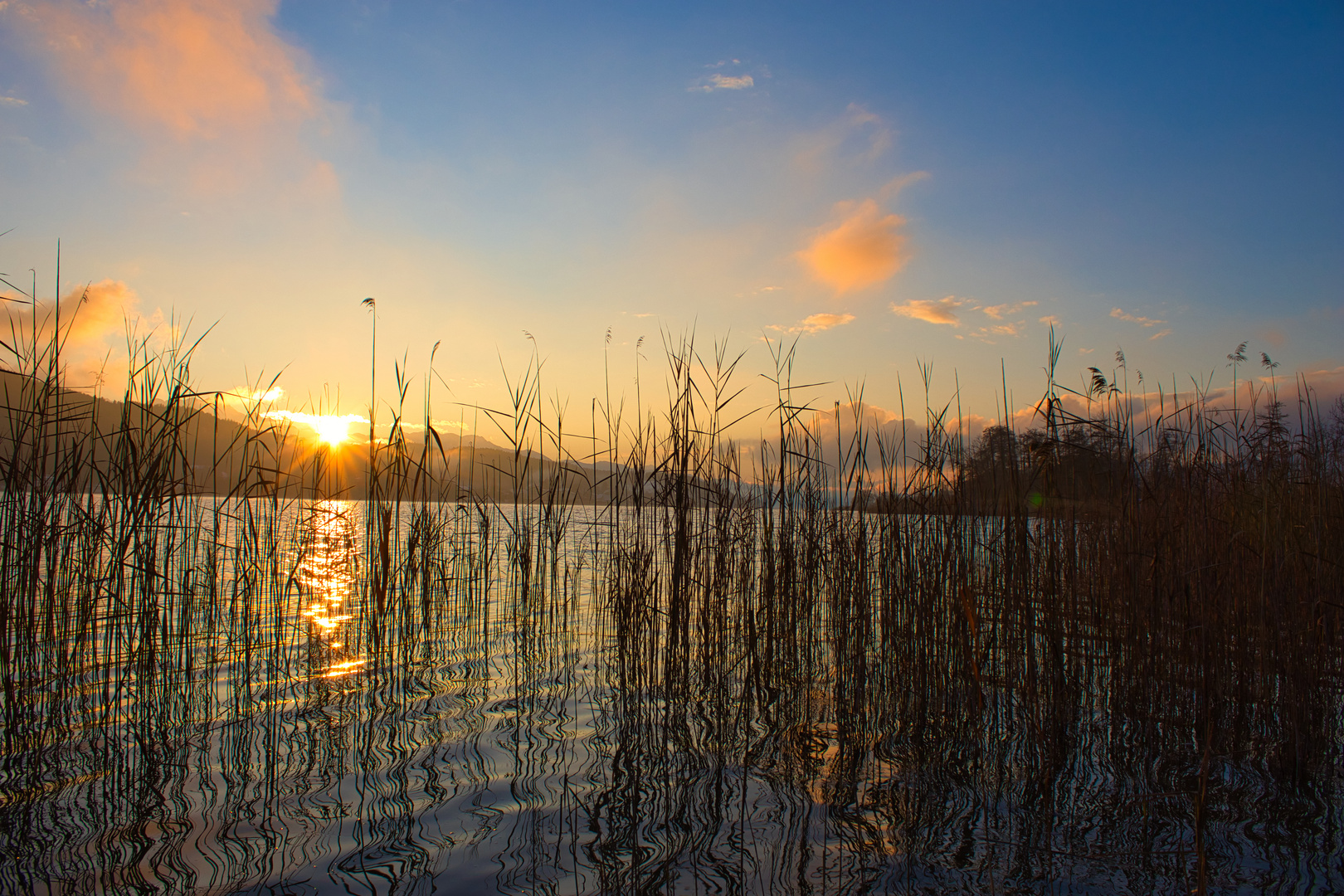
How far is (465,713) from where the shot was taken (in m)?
3.28

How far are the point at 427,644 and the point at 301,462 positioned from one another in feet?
5.63

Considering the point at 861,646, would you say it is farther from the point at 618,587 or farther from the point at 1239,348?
the point at 1239,348

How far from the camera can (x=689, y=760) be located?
2.74 metres

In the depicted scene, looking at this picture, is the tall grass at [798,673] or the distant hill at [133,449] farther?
the distant hill at [133,449]

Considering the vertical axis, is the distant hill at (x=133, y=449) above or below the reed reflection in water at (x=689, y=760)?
above

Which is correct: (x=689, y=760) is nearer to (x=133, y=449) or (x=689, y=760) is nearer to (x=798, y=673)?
(x=798, y=673)

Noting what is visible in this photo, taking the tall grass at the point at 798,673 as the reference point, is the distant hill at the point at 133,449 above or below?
above

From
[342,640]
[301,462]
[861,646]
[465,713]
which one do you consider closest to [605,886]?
[465,713]

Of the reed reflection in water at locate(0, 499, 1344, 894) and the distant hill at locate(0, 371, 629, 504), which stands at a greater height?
the distant hill at locate(0, 371, 629, 504)

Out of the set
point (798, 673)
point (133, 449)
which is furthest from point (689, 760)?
point (133, 449)

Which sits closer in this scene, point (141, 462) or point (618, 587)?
point (141, 462)

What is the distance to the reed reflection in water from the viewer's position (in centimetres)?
197

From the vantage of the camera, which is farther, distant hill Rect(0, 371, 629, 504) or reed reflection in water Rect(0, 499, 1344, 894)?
distant hill Rect(0, 371, 629, 504)

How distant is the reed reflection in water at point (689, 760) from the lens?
197 cm
